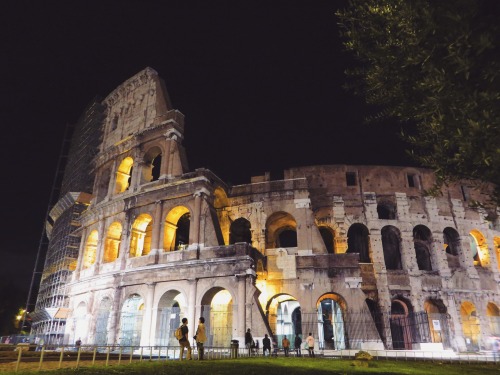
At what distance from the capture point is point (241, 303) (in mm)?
16062

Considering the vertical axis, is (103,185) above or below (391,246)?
above

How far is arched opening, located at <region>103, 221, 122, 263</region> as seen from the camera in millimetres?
21984

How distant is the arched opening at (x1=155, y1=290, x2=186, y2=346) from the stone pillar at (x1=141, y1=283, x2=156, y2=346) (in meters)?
0.36

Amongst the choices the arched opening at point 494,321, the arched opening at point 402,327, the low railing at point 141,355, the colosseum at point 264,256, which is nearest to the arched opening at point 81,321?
the colosseum at point 264,256

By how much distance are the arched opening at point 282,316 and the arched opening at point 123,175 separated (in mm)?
12191

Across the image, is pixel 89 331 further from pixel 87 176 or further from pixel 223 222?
pixel 87 176

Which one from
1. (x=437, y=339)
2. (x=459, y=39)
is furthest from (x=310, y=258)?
(x=459, y=39)

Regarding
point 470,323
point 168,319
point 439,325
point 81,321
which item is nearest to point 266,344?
point 168,319

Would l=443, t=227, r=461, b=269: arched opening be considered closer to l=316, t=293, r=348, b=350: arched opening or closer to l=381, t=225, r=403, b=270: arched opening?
l=381, t=225, r=403, b=270: arched opening

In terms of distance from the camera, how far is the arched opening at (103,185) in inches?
974

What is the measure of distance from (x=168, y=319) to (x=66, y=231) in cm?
1340

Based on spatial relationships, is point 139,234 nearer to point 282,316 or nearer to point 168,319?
point 168,319

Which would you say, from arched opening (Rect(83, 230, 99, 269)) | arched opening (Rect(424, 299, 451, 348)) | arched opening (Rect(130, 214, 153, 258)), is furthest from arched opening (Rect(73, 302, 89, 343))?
arched opening (Rect(424, 299, 451, 348))

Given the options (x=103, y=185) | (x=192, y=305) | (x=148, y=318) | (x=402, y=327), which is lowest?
(x=402, y=327)
